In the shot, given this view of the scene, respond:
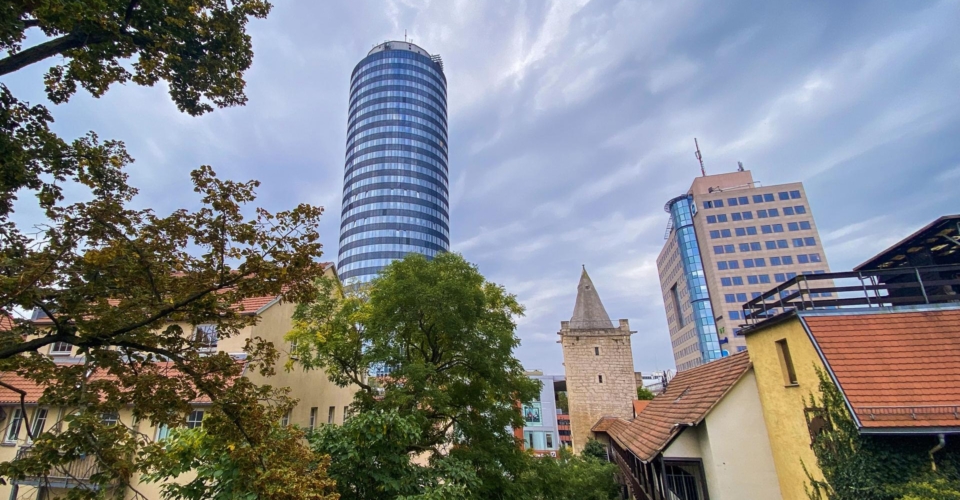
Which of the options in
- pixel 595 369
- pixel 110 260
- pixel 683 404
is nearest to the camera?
pixel 110 260

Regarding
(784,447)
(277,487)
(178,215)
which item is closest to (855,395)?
(784,447)

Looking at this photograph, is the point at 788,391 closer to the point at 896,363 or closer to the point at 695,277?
the point at 896,363

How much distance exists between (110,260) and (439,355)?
978 cm

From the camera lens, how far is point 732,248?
61.5 metres

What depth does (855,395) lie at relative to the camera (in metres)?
7.30

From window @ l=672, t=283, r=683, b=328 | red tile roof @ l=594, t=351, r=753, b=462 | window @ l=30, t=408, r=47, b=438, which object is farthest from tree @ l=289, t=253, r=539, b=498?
window @ l=672, t=283, r=683, b=328

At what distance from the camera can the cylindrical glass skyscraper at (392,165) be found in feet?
255

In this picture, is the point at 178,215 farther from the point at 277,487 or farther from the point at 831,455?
the point at 831,455

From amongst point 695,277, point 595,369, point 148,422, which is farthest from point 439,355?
point 695,277

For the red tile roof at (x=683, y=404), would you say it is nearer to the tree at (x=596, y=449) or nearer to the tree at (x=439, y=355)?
the tree at (x=439, y=355)

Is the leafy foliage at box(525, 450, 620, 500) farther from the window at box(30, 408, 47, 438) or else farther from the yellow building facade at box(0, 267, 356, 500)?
the window at box(30, 408, 47, 438)

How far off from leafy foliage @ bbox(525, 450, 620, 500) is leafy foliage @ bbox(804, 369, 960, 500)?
22.7ft

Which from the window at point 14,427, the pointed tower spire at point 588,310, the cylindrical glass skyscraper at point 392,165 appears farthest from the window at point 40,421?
the cylindrical glass skyscraper at point 392,165

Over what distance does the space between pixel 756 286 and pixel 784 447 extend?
60363 millimetres
